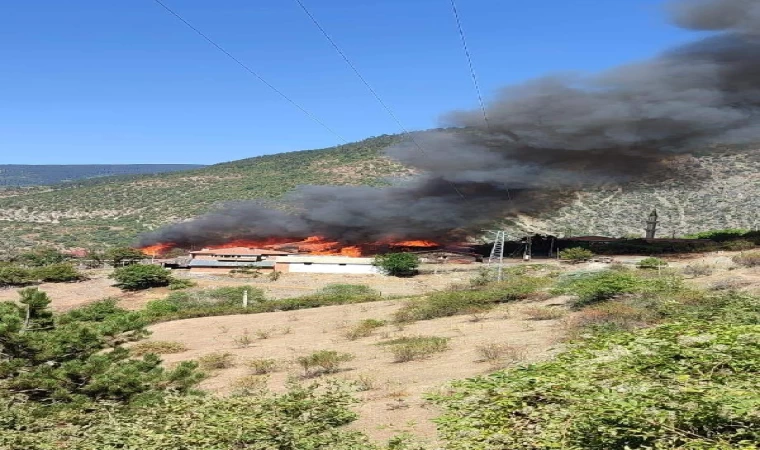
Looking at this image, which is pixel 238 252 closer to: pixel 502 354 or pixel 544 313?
pixel 544 313

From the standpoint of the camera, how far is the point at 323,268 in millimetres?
61875

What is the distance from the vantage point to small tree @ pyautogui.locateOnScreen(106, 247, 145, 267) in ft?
221

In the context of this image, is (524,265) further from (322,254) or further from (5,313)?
(5,313)

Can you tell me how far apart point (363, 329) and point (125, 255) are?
48.7 meters

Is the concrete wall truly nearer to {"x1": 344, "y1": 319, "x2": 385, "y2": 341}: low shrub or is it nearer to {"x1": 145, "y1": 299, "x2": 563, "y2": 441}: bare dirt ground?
{"x1": 145, "y1": 299, "x2": 563, "y2": 441}: bare dirt ground

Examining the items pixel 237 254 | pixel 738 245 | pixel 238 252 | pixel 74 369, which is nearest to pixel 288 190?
pixel 238 252

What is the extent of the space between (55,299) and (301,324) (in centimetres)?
2623

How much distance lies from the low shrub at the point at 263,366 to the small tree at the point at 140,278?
36225mm

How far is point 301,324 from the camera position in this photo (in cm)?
3266

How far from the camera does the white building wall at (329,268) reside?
6141 cm

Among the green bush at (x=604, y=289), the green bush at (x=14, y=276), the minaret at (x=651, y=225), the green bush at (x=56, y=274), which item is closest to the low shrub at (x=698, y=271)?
the green bush at (x=604, y=289)

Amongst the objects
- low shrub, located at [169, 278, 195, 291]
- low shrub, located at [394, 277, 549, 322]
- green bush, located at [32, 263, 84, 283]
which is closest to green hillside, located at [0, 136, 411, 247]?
green bush, located at [32, 263, 84, 283]

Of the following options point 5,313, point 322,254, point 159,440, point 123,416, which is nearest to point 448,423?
point 159,440

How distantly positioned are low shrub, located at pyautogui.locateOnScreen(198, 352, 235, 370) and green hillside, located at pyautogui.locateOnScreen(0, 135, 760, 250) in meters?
37.5
